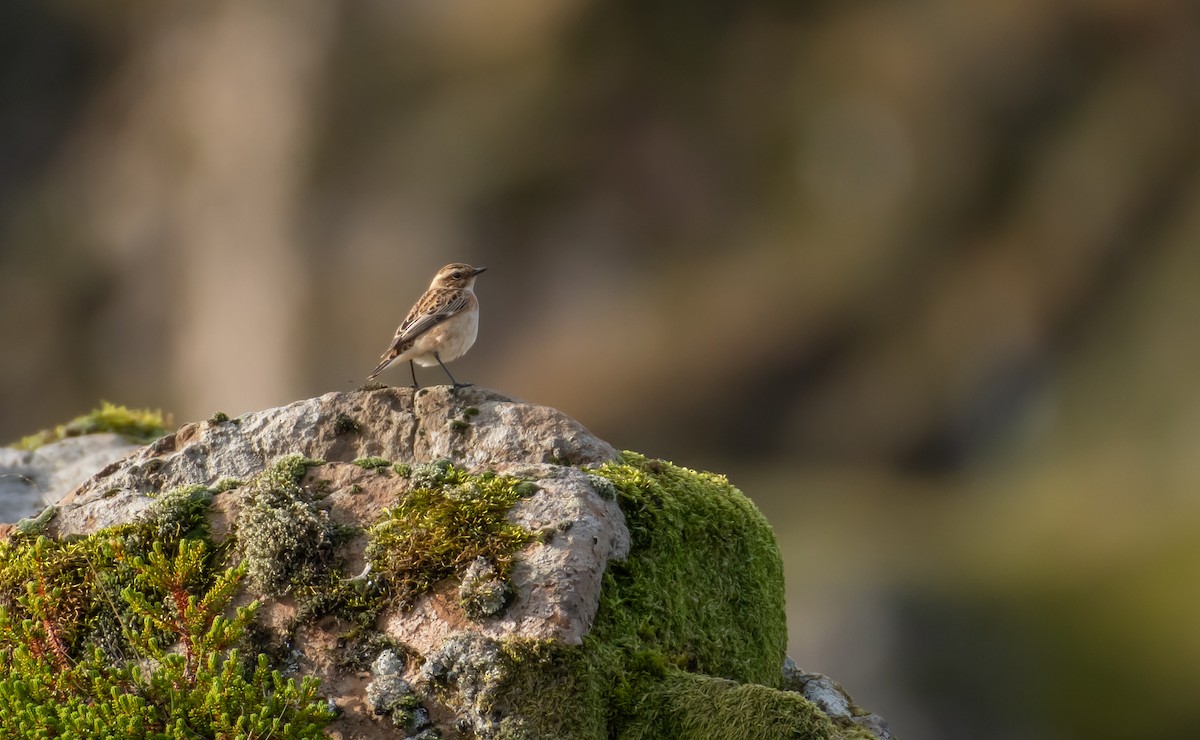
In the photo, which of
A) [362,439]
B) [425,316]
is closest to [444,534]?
[362,439]

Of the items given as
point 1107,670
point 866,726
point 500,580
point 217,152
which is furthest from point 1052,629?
point 217,152

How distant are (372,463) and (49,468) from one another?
545 cm

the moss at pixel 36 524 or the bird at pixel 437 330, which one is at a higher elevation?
the bird at pixel 437 330

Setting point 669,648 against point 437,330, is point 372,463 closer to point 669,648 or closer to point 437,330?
point 437,330

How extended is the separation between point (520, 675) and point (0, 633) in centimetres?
299

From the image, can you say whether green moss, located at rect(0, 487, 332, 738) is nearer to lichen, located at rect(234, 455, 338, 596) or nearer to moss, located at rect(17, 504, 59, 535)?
moss, located at rect(17, 504, 59, 535)

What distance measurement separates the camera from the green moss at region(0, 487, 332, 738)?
20.4 ft

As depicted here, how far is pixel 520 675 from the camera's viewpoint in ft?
21.7

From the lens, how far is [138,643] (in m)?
6.77

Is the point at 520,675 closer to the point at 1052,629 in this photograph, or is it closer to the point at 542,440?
the point at 542,440

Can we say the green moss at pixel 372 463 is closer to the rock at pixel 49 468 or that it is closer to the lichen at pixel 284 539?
the lichen at pixel 284 539

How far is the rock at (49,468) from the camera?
1083 centimetres

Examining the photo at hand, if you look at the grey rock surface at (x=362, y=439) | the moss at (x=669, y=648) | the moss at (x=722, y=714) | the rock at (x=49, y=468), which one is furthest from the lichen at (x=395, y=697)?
the rock at (x=49, y=468)

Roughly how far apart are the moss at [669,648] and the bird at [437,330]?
2087mm
